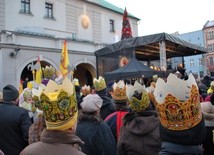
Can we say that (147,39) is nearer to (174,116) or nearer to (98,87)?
(98,87)

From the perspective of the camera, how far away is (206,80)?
40.0ft

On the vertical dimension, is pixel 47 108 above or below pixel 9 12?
below

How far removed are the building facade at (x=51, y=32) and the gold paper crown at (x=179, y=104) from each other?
15861 millimetres

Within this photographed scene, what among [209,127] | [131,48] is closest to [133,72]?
[131,48]

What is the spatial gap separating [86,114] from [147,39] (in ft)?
40.3

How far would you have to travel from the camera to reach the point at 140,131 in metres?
3.44

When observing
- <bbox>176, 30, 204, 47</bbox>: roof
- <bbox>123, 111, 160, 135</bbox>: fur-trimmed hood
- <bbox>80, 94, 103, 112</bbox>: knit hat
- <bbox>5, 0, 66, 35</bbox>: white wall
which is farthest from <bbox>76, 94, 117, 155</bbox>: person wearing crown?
<bbox>176, 30, 204, 47</bbox>: roof

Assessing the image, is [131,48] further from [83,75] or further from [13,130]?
[13,130]

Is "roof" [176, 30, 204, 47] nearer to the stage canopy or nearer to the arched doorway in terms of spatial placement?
the stage canopy

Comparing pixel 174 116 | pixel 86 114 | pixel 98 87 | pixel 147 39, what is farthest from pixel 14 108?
pixel 147 39

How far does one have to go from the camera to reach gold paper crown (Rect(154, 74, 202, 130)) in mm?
2361

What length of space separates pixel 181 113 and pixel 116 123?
6.88 feet

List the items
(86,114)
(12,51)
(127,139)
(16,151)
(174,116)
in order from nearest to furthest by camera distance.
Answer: (174,116) < (127,139) < (86,114) < (16,151) < (12,51)

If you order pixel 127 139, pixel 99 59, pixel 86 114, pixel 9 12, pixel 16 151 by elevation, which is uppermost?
pixel 9 12
